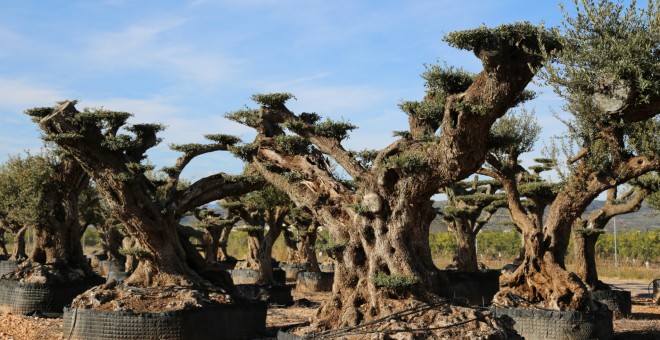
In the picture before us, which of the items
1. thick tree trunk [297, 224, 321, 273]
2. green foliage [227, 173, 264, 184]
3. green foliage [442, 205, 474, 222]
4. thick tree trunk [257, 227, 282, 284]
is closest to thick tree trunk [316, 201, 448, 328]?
green foliage [227, 173, 264, 184]

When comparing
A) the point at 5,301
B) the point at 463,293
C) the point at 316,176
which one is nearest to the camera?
the point at 316,176

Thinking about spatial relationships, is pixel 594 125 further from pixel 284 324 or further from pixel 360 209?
pixel 284 324

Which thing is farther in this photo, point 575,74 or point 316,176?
point 316,176

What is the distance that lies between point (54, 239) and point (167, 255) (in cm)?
578

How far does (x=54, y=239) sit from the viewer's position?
1905cm

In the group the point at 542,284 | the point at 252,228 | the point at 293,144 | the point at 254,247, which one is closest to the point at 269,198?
the point at 252,228

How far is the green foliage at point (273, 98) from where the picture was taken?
40.4 feet

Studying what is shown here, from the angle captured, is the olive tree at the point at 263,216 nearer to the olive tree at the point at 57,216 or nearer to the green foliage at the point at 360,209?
the olive tree at the point at 57,216

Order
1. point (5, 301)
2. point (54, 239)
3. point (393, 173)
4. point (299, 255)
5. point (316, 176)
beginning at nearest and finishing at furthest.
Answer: point (393, 173), point (316, 176), point (5, 301), point (54, 239), point (299, 255)

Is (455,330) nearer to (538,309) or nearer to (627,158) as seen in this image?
(538,309)

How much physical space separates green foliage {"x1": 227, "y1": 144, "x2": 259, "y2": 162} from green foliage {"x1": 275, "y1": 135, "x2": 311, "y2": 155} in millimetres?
920

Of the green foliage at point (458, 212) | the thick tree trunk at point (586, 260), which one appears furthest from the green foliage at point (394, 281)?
the green foliage at point (458, 212)

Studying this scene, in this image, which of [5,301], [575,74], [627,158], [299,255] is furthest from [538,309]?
[299,255]

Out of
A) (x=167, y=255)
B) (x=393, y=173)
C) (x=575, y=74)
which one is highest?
(x=575, y=74)
